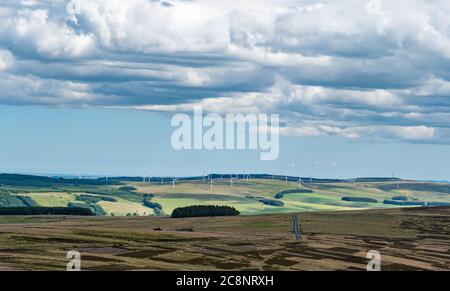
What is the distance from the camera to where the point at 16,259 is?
5965 inches

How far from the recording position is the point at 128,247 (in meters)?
195

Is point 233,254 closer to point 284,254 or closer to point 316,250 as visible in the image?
point 284,254

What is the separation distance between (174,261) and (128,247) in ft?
110
